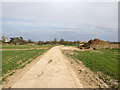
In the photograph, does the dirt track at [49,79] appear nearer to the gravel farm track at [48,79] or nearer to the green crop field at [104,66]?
the gravel farm track at [48,79]

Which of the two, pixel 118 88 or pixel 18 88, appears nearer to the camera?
pixel 18 88

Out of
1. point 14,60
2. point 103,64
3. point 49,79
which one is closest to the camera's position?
point 49,79

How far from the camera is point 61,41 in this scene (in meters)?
118

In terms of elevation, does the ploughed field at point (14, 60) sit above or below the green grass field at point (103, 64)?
below

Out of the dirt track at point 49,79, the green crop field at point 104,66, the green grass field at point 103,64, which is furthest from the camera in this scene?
the green grass field at point 103,64

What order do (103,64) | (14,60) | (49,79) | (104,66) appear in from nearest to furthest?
(49,79)
(104,66)
(103,64)
(14,60)

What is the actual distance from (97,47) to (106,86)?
93.0 ft

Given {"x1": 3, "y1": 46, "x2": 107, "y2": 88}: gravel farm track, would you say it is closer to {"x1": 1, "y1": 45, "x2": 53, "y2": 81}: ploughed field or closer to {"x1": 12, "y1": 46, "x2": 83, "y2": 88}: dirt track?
{"x1": 12, "y1": 46, "x2": 83, "y2": 88}: dirt track

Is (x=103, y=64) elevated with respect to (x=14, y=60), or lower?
elevated

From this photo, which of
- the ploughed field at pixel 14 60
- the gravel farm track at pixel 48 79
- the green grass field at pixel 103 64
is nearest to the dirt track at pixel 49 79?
the gravel farm track at pixel 48 79

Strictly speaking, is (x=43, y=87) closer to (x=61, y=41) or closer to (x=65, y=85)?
(x=65, y=85)

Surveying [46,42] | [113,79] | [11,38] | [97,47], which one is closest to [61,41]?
[46,42]

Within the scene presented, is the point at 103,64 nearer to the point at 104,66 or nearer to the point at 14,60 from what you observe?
the point at 104,66

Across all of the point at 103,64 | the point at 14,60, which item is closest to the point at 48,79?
the point at 103,64
